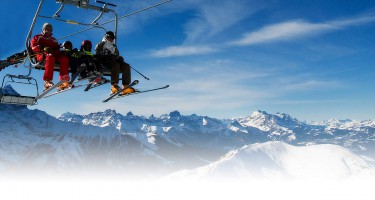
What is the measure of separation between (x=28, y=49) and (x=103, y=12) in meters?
3.20

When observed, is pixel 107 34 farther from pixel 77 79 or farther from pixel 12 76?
pixel 12 76

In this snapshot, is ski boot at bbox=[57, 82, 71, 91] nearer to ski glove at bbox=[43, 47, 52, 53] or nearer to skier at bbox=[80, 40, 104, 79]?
skier at bbox=[80, 40, 104, 79]

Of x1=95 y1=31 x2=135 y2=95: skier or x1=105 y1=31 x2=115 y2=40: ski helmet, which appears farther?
x1=95 y1=31 x2=135 y2=95: skier

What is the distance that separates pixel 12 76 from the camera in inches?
593

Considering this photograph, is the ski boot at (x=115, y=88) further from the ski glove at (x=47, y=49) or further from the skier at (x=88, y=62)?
the ski glove at (x=47, y=49)

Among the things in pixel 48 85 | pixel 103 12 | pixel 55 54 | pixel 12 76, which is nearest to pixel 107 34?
pixel 103 12

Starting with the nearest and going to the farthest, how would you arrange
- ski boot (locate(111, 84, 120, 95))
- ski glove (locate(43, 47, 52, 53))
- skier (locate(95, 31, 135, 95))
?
1. ski glove (locate(43, 47, 52, 53))
2. skier (locate(95, 31, 135, 95))
3. ski boot (locate(111, 84, 120, 95))

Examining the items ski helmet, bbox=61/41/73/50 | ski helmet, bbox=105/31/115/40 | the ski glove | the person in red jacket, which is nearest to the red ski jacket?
the person in red jacket

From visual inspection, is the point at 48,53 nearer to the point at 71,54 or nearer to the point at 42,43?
the point at 42,43

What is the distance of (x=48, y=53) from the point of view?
1473 cm

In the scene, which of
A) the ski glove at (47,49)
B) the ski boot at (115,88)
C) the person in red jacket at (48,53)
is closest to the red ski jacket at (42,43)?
the person in red jacket at (48,53)

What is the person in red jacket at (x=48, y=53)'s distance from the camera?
1464cm

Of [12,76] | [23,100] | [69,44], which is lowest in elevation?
[23,100]

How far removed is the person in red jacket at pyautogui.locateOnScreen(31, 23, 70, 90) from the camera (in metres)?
14.6
